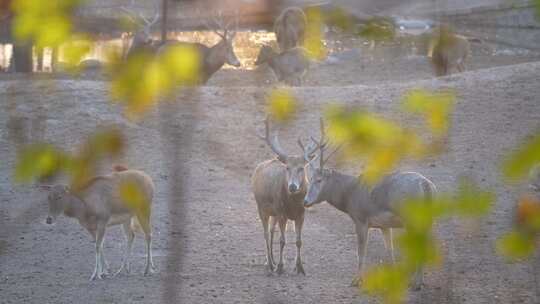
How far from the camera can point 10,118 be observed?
14.7 metres

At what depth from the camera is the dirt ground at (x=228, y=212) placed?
30.6 ft

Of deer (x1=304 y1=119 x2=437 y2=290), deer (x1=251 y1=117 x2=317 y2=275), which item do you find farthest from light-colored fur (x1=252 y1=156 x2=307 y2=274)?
deer (x1=304 y1=119 x2=437 y2=290)

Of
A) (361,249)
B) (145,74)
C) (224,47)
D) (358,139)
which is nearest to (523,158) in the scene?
(358,139)

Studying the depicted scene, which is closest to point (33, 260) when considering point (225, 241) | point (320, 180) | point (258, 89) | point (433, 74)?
point (225, 241)

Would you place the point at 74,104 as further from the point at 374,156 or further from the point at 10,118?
the point at 374,156

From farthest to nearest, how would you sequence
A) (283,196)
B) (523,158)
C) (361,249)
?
(283,196), (361,249), (523,158)

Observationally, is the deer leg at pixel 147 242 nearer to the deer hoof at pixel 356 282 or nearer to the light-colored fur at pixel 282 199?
the light-colored fur at pixel 282 199

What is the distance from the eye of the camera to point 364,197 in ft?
32.8

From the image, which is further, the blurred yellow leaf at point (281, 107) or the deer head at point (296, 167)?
the deer head at point (296, 167)

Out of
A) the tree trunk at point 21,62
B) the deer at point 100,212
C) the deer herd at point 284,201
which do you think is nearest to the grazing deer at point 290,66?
the tree trunk at point 21,62

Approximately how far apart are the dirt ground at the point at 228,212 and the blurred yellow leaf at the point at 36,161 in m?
0.55

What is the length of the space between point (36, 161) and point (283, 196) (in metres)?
8.06

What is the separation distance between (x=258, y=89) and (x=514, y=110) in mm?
4059

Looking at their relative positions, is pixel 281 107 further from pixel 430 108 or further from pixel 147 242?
pixel 147 242
